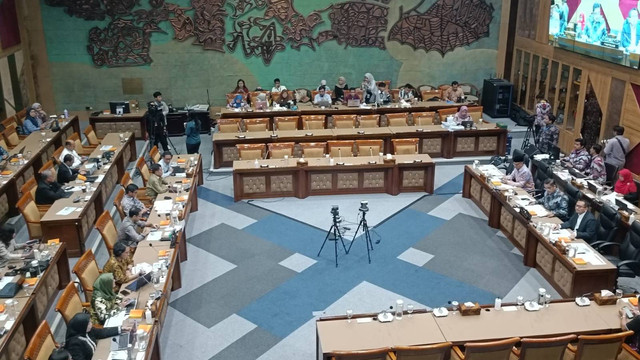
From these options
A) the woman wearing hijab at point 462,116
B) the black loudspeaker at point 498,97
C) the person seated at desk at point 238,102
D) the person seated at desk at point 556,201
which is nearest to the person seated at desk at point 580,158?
the person seated at desk at point 556,201

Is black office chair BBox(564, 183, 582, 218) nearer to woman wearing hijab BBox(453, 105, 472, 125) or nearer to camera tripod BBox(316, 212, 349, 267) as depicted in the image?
camera tripod BBox(316, 212, 349, 267)

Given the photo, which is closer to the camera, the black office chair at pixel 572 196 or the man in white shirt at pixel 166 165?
the black office chair at pixel 572 196

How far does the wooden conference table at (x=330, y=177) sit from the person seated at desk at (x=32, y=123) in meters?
6.05

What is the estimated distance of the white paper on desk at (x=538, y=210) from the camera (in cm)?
1025

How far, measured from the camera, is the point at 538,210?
34.1 ft

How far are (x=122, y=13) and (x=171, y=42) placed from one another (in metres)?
1.70

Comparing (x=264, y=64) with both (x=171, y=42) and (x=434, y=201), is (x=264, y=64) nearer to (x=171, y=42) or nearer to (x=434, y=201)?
(x=171, y=42)

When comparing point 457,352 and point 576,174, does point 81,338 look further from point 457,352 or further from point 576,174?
point 576,174

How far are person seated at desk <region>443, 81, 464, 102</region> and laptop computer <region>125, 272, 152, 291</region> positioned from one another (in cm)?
1268

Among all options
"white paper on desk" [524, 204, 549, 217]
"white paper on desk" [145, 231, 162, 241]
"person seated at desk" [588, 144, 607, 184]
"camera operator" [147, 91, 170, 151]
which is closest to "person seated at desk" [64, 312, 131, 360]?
"white paper on desk" [145, 231, 162, 241]

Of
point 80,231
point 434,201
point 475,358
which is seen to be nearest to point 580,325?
point 475,358

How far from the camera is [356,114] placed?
17.0 meters

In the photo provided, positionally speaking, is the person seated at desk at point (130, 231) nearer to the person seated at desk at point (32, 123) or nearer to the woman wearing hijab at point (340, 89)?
the person seated at desk at point (32, 123)

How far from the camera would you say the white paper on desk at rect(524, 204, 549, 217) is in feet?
33.6
